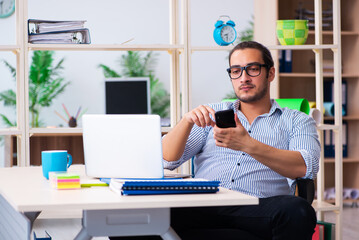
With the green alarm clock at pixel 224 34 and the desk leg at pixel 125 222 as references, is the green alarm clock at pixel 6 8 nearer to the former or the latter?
the green alarm clock at pixel 224 34

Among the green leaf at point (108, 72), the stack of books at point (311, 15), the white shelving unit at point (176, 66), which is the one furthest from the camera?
the green leaf at point (108, 72)

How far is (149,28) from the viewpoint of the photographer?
726cm

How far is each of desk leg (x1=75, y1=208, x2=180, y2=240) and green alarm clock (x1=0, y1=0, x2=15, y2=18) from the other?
235 inches

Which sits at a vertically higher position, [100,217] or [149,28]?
[149,28]

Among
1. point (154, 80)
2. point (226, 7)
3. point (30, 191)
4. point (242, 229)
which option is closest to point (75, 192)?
point (30, 191)

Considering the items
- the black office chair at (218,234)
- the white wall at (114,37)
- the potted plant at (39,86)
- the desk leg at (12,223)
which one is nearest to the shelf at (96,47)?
the desk leg at (12,223)

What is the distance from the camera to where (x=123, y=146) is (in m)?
1.79

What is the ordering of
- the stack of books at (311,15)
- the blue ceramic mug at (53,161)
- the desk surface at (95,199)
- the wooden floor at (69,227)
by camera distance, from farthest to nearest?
1. the stack of books at (311,15)
2. the wooden floor at (69,227)
3. the blue ceramic mug at (53,161)
4. the desk surface at (95,199)

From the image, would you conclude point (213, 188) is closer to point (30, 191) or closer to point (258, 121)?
point (30, 191)

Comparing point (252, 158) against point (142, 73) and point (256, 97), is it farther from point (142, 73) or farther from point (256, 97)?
point (142, 73)

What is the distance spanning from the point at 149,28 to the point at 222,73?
3.67 feet

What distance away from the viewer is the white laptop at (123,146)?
175cm

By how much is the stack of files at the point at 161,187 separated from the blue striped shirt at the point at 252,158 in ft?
2.74

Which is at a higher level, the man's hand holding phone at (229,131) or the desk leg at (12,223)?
the man's hand holding phone at (229,131)
